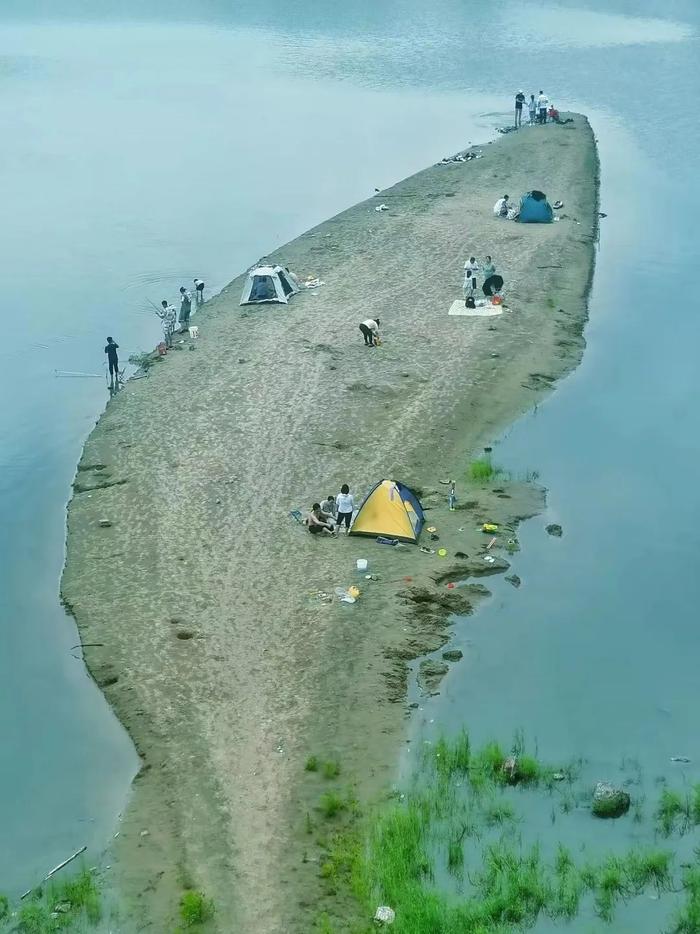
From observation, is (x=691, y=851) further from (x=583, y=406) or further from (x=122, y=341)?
(x=122, y=341)

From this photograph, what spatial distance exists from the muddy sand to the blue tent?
5.88ft

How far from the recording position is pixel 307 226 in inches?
1917

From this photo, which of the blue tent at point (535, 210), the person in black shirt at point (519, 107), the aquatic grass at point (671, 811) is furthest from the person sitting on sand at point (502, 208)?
the aquatic grass at point (671, 811)

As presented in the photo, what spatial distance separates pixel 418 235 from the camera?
144ft

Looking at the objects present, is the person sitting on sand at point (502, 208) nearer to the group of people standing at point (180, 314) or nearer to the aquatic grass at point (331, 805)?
the group of people standing at point (180, 314)

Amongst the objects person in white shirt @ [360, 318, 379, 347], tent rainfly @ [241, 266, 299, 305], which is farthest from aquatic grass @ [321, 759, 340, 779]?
tent rainfly @ [241, 266, 299, 305]

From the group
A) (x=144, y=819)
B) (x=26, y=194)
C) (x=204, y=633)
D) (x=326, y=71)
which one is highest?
(x=326, y=71)

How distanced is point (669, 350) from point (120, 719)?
21399mm

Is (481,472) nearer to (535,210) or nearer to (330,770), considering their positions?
(330,770)

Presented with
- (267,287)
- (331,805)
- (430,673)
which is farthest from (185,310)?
(331,805)

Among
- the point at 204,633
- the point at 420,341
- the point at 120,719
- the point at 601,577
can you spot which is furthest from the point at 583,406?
the point at 120,719

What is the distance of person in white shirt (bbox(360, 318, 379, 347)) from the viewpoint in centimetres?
3369

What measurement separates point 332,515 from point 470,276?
1482cm

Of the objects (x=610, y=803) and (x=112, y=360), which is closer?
(x=610, y=803)
